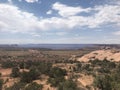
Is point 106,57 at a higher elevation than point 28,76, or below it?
below

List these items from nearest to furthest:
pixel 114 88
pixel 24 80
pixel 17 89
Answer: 1. pixel 114 88
2. pixel 17 89
3. pixel 24 80

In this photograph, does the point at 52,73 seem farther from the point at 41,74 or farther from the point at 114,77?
the point at 114,77

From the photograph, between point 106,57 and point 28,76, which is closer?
point 28,76

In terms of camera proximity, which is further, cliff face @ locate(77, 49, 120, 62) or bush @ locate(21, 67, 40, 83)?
cliff face @ locate(77, 49, 120, 62)

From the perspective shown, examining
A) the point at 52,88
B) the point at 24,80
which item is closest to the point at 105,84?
the point at 52,88

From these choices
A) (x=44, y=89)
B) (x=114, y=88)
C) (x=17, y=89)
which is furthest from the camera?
(x=44, y=89)

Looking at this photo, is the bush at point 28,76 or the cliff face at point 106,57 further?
the cliff face at point 106,57

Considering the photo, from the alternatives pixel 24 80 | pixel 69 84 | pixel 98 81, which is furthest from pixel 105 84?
pixel 24 80

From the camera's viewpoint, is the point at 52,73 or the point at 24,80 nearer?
the point at 24,80

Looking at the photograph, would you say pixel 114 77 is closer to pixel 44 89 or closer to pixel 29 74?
pixel 44 89
